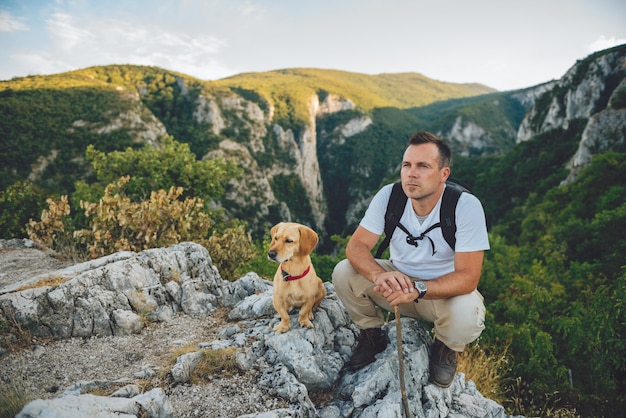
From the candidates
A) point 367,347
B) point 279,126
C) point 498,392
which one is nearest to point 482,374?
point 498,392

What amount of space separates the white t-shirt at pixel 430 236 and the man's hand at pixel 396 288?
60 cm

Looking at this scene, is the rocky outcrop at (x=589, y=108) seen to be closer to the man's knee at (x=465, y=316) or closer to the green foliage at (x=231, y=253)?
the green foliage at (x=231, y=253)

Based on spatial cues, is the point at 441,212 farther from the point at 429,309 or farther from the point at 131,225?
the point at 131,225

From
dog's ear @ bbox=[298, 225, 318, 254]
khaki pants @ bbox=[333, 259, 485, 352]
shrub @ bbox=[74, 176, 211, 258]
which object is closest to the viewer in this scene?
khaki pants @ bbox=[333, 259, 485, 352]

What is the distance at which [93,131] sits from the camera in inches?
2303

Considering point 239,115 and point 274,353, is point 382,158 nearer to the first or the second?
point 239,115

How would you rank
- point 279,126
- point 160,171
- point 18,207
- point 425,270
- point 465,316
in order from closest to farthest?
1. point 465,316
2. point 425,270
3. point 18,207
4. point 160,171
5. point 279,126

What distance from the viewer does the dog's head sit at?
3648mm

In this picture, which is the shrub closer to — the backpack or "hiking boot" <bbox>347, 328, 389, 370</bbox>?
"hiking boot" <bbox>347, 328, 389, 370</bbox>

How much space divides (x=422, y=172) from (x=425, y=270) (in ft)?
3.57

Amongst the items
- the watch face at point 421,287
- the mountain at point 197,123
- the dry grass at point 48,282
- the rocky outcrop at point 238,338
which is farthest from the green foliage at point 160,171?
the mountain at point 197,123

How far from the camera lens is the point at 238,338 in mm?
4215

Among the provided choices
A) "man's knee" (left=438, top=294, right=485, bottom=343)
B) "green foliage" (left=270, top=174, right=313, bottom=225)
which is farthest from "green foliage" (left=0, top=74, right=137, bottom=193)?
"man's knee" (left=438, top=294, right=485, bottom=343)

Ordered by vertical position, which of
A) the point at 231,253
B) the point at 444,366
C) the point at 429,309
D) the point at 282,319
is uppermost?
the point at 429,309
